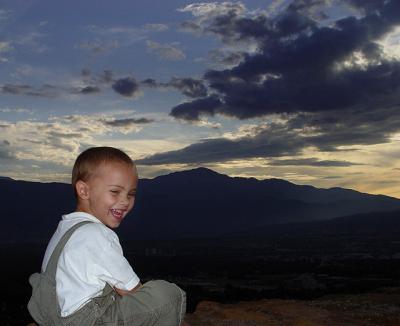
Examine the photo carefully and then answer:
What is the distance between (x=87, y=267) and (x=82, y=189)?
626 millimetres

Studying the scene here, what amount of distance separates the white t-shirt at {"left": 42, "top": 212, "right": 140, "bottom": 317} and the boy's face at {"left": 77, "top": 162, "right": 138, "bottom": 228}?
0.32m

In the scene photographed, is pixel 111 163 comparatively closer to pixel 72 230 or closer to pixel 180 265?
pixel 72 230

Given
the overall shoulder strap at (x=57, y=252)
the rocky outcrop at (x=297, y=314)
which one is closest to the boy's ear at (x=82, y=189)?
the overall shoulder strap at (x=57, y=252)

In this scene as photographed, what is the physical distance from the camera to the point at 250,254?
125m

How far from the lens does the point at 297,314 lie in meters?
10.5

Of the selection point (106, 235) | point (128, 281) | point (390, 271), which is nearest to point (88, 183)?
point (106, 235)

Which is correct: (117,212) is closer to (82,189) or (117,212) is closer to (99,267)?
(82,189)

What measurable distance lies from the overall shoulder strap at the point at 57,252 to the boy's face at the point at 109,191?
0.87 feet

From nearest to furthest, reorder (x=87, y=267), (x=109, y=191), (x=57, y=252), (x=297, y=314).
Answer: (x=87, y=267) < (x=57, y=252) < (x=109, y=191) < (x=297, y=314)

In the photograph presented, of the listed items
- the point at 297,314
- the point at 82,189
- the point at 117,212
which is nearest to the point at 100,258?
the point at 117,212

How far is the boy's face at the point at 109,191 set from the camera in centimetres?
327

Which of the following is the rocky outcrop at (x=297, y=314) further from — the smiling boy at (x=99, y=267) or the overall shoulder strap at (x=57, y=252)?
the overall shoulder strap at (x=57, y=252)

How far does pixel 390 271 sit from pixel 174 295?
254 ft

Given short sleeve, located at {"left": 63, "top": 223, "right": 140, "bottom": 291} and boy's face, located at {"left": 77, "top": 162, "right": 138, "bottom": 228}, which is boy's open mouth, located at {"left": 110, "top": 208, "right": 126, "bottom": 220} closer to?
boy's face, located at {"left": 77, "top": 162, "right": 138, "bottom": 228}
